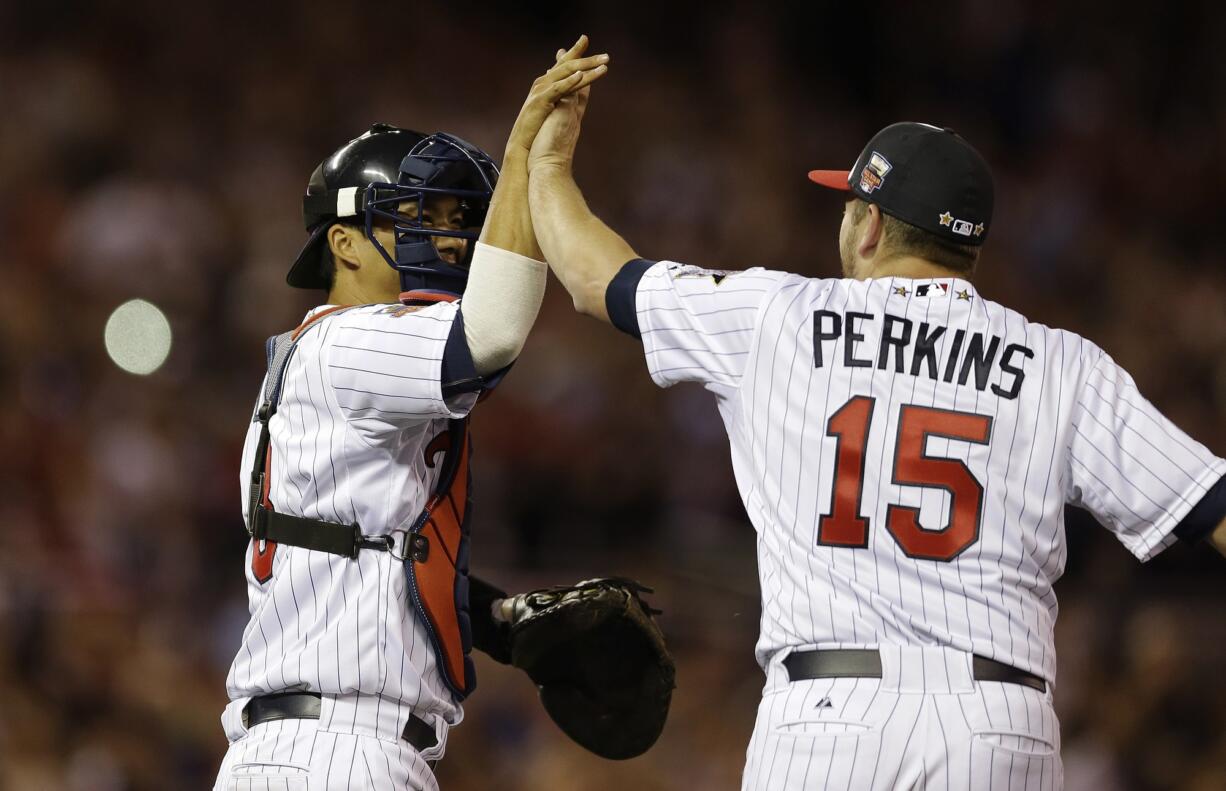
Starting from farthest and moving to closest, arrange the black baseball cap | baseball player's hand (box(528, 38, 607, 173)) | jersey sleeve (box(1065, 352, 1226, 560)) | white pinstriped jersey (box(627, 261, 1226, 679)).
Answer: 1. baseball player's hand (box(528, 38, 607, 173))
2. the black baseball cap
3. jersey sleeve (box(1065, 352, 1226, 560))
4. white pinstriped jersey (box(627, 261, 1226, 679))

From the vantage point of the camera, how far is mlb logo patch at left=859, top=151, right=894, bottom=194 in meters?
2.83

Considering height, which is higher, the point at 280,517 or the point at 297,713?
the point at 280,517

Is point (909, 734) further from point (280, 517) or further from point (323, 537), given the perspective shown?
point (280, 517)

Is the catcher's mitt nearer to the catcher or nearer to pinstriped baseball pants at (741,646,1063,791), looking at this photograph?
the catcher

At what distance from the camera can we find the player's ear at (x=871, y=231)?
2.85 metres

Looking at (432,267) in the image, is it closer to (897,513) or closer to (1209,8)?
(897,513)

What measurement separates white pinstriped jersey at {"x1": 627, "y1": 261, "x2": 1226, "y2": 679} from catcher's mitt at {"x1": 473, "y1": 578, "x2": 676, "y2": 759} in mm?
570

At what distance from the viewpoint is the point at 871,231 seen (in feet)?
9.37

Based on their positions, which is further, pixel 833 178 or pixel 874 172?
pixel 833 178

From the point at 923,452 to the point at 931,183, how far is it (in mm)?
579

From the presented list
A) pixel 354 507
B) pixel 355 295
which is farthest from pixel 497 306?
pixel 355 295

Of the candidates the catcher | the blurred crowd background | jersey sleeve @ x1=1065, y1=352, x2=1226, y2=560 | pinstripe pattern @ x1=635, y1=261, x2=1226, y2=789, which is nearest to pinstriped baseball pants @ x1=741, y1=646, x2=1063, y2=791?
pinstripe pattern @ x1=635, y1=261, x2=1226, y2=789

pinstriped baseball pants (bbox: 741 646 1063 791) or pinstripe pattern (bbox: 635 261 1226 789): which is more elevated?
pinstripe pattern (bbox: 635 261 1226 789)

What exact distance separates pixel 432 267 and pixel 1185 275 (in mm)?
6783
